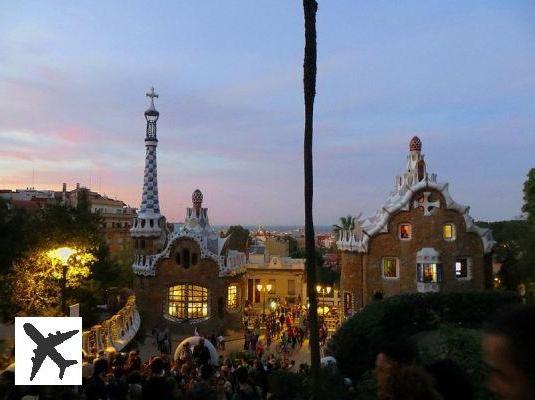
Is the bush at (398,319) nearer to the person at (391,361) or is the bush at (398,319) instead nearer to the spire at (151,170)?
the person at (391,361)

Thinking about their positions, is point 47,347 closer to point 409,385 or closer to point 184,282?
point 409,385

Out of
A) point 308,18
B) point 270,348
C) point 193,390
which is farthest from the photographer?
point 270,348

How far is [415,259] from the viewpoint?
1100 inches

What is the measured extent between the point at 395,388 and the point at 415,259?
25.0m

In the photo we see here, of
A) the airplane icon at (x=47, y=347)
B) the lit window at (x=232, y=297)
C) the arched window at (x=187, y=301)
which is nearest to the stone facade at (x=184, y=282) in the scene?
the arched window at (x=187, y=301)

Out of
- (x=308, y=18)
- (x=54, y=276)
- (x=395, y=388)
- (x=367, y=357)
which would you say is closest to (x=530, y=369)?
(x=395, y=388)

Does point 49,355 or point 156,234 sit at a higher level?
point 156,234

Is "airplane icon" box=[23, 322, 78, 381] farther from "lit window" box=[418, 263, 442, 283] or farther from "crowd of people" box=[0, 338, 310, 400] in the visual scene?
"lit window" box=[418, 263, 442, 283]

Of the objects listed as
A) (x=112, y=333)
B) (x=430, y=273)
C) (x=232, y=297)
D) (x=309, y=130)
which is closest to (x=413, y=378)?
(x=309, y=130)

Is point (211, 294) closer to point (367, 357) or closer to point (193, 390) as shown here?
point (367, 357)

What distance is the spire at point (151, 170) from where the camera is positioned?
35.5m

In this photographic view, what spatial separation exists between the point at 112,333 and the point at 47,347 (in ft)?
37.5

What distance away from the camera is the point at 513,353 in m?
1.91

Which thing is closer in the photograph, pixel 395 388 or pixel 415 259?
pixel 395 388
